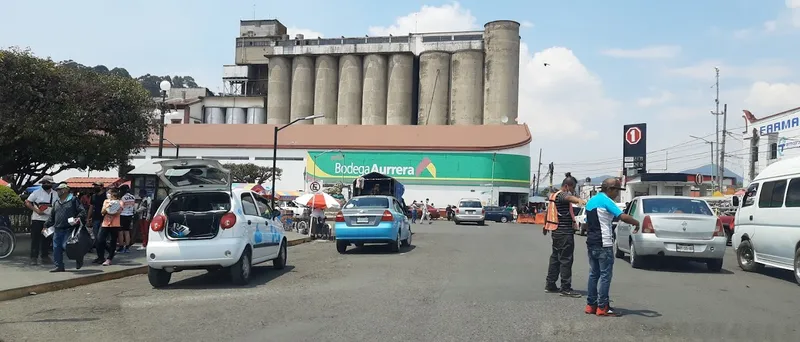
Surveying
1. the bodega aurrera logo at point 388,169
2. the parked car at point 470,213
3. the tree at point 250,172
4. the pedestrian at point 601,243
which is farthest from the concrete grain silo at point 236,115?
the pedestrian at point 601,243

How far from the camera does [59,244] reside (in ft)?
38.7

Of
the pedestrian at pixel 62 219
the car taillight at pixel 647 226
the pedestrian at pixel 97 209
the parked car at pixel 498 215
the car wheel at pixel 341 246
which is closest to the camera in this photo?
the pedestrian at pixel 62 219

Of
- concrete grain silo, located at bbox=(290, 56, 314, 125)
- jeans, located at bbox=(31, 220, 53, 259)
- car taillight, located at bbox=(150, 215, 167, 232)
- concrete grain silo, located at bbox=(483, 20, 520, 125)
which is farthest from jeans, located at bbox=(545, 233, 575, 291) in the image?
concrete grain silo, located at bbox=(290, 56, 314, 125)

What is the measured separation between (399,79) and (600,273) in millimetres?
73533

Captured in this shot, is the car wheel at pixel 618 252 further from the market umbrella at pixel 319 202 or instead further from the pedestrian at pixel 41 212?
the pedestrian at pixel 41 212

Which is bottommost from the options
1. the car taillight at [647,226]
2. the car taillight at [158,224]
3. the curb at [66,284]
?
the curb at [66,284]

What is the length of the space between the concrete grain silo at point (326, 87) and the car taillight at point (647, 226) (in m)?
70.7

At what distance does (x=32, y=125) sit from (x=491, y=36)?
69.3 metres

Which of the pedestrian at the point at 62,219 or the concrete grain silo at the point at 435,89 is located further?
the concrete grain silo at the point at 435,89

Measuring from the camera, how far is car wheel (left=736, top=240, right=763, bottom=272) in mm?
13719

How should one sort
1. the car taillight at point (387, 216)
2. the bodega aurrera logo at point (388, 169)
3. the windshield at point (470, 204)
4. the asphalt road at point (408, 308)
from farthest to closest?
1. the bodega aurrera logo at point (388, 169)
2. the windshield at point (470, 204)
3. the car taillight at point (387, 216)
4. the asphalt road at point (408, 308)

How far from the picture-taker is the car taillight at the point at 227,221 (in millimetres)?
10789

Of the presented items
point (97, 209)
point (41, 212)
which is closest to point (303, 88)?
point (97, 209)

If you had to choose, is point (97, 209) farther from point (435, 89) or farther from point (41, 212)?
point (435, 89)
